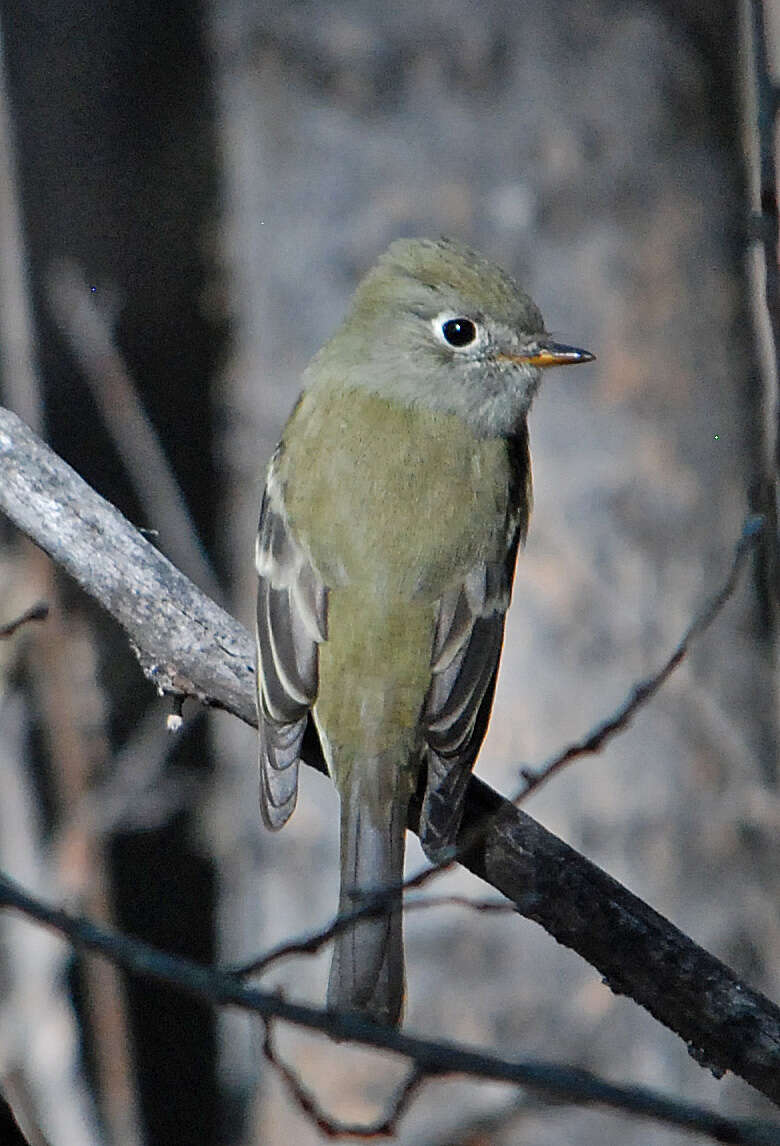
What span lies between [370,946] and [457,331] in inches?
58.7

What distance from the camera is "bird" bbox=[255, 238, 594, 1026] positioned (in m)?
2.94

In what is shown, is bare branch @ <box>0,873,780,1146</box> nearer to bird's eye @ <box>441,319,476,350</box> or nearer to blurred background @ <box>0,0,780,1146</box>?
bird's eye @ <box>441,319,476,350</box>

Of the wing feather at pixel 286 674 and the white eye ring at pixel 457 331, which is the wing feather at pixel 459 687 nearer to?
the wing feather at pixel 286 674

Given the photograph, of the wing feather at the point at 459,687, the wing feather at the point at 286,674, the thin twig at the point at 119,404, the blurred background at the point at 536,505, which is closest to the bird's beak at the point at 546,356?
the wing feather at the point at 459,687

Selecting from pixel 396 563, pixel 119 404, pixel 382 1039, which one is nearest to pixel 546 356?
pixel 396 563

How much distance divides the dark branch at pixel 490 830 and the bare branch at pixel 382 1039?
631 millimetres

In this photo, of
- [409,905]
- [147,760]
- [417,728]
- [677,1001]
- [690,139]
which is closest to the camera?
[409,905]

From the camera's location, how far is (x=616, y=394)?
5062 mm

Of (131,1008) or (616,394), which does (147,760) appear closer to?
(131,1008)

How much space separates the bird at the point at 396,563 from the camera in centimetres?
294

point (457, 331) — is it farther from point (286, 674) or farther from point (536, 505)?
point (536, 505)

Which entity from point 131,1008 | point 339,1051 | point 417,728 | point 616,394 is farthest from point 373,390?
point 131,1008

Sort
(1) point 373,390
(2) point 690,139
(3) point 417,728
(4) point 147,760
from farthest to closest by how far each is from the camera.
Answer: (4) point 147,760
(2) point 690,139
(1) point 373,390
(3) point 417,728

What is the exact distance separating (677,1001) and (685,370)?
3.00 m
